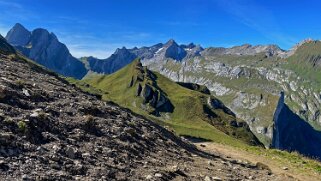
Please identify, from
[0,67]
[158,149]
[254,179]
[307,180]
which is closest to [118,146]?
[158,149]

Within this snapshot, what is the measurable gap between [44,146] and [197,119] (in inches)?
5165

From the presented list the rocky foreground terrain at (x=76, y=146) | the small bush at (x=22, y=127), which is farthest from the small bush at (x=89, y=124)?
the small bush at (x=22, y=127)

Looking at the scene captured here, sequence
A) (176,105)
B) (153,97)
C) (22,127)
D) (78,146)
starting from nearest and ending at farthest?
(22,127) < (78,146) < (176,105) < (153,97)

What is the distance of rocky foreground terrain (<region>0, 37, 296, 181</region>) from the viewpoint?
18.2 m

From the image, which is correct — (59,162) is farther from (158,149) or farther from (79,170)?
(158,149)

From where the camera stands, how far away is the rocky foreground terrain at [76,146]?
18.2 m

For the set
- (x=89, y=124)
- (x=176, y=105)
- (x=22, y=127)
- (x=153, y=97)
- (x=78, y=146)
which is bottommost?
(x=78, y=146)

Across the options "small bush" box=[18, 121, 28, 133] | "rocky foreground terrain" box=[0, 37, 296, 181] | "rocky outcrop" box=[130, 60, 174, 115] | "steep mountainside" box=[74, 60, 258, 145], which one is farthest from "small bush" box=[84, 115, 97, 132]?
"rocky outcrop" box=[130, 60, 174, 115]

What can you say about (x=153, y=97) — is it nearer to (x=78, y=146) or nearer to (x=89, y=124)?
(x=89, y=124)

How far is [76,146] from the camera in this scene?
22578mm

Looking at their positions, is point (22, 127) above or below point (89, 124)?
below

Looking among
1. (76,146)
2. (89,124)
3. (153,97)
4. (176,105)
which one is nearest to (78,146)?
(76,146)

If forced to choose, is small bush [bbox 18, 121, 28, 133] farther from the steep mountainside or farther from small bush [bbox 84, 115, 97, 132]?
the steep mountainside

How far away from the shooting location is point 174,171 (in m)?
25.2
